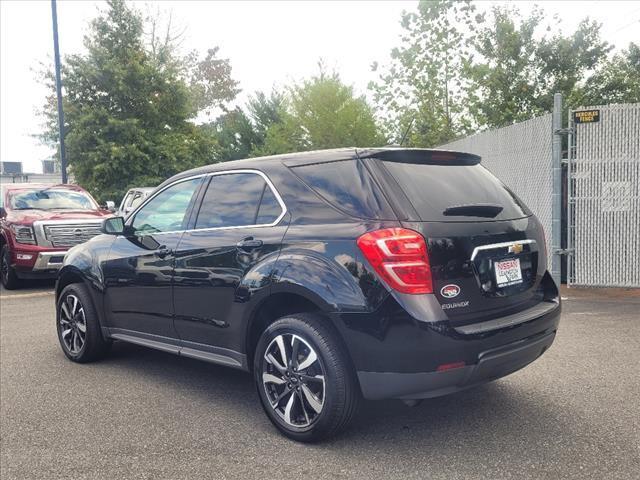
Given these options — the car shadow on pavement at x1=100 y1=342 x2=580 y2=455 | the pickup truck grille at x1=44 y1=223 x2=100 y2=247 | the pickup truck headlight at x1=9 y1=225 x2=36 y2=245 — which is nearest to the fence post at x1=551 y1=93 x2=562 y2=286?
the car shadow on pavement at x1=100 y1=342 x2=580 y2=455

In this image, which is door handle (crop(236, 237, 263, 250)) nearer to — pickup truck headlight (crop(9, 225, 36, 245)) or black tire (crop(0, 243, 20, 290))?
pickup truck headlight (crop(9, 225, 36, 245))

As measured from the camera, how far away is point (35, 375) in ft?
16.8

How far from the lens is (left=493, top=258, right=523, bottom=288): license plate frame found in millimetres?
3443

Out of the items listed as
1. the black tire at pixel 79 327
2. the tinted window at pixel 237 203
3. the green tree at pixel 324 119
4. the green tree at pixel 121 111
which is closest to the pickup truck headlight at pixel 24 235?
the black tire at pixel 79 327

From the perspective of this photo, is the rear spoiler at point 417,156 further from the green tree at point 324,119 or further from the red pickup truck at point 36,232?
the green tree at point 324,119

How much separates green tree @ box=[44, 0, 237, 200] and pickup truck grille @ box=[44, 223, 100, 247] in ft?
41.3

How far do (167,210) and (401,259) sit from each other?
2.36 m

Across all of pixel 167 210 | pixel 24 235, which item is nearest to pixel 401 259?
pixel 167 210

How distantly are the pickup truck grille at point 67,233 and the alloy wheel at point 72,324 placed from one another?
4801 mm

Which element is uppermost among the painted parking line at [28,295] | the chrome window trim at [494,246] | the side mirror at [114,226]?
the side mirror at [114,226]

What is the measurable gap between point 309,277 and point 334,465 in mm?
1029

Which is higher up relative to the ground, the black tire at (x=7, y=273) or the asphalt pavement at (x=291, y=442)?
the black tire at (x=7, y=273)

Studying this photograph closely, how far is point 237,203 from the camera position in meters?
4.14

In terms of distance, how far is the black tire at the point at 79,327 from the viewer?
5.34 metres
